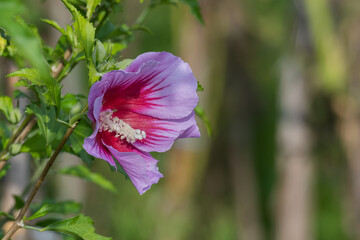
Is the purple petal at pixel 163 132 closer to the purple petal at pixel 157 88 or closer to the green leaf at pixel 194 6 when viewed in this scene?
the purple petal at pixel 157 88

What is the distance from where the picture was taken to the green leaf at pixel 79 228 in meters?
0.72

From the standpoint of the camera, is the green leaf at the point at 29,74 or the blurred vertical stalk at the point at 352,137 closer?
the green leaf at the point at 29,74

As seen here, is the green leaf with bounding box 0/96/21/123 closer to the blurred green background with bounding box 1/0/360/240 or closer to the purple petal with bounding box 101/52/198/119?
the purple petal with bounding box 101/52/198/119

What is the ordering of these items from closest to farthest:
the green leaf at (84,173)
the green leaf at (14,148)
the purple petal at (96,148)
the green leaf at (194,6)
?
the purple petal at (96,148) < the green leaf at (14,148) < the green leaf at (194,6) < the green leaf at (84,173)

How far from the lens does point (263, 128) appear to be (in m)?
6.20

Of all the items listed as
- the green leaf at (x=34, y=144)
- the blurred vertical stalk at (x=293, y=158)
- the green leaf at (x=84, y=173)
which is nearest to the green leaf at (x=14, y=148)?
the green leaf at (x=34, y=144)

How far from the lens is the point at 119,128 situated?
0.75 meters

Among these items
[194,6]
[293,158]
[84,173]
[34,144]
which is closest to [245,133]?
[293,158]

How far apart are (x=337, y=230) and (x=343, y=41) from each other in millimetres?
3540

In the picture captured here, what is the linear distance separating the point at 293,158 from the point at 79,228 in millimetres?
2438

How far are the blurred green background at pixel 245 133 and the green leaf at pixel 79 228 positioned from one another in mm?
1287

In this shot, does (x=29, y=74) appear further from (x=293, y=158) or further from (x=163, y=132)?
(x=293, y=158)

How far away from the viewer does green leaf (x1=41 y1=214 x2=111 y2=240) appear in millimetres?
717

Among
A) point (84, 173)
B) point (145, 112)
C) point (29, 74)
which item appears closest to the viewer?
point (29, 74)
